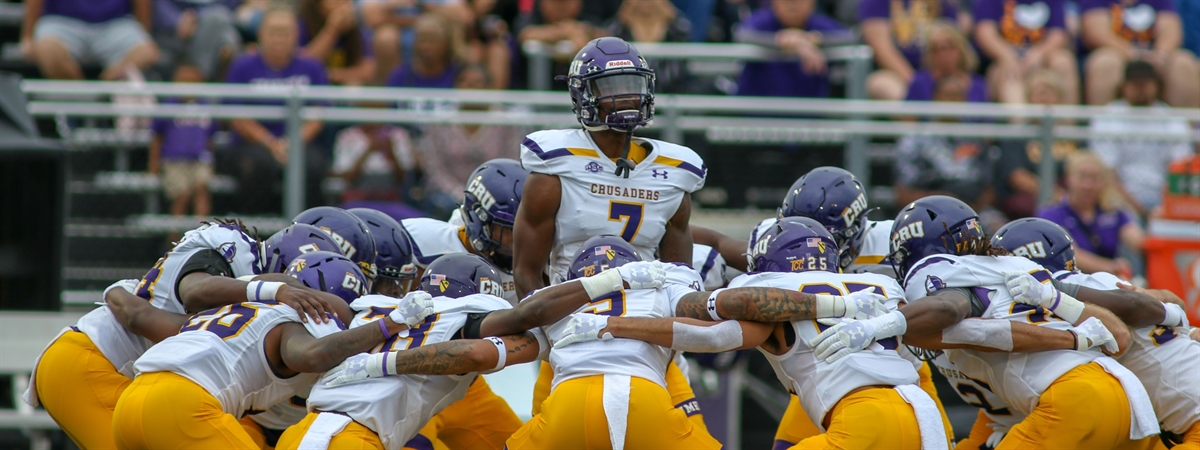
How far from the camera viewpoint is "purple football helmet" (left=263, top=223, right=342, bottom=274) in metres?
5.74

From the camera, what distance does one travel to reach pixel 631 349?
16.4 ft

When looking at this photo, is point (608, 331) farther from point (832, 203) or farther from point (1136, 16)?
point (1136, 16)

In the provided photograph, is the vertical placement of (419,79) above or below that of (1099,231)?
above

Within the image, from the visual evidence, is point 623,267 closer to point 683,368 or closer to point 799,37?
point 683,368

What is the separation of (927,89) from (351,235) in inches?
235

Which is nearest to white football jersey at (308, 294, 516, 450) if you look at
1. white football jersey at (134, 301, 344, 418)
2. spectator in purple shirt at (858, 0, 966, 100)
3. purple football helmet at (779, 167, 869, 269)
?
white football jersey at (134, 301, 344, 418)

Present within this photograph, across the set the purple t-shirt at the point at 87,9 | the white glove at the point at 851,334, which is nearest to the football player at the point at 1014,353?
the white glove at the point at 851,334

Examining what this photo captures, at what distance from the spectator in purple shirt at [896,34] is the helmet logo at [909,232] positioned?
494 centimetres

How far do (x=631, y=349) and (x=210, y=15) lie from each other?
22.4ft

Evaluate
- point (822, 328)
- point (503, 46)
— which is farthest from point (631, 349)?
point (503, 46)

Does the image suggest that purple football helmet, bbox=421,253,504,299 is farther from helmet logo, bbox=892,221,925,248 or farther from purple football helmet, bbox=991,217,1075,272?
purple football helmet, bbox=991,217,1075,272

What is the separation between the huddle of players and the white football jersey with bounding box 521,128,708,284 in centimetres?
1

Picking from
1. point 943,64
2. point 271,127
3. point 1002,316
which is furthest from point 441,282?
point 943,64

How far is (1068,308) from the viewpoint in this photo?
538 centimetres
